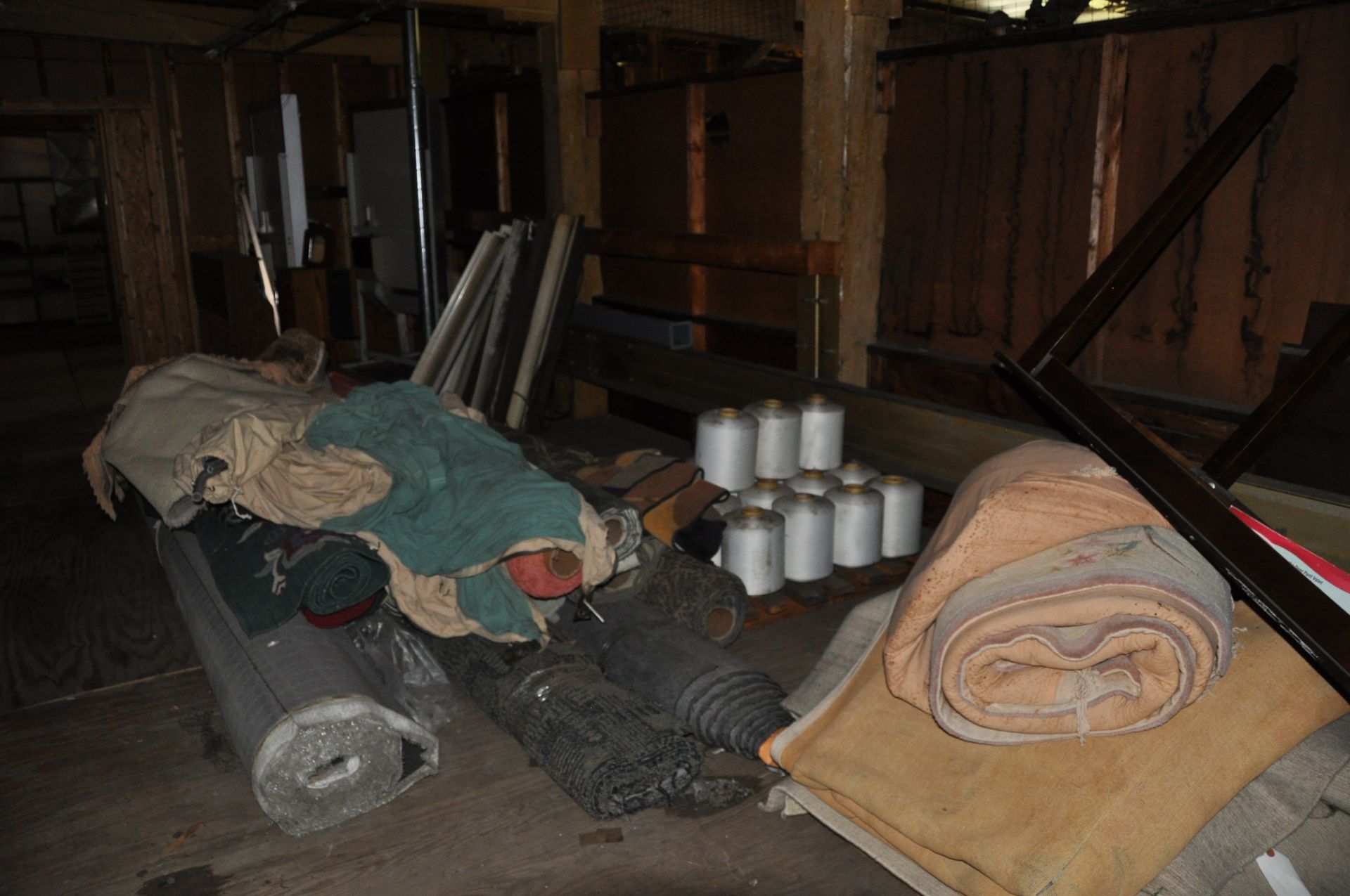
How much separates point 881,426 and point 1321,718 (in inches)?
90.9

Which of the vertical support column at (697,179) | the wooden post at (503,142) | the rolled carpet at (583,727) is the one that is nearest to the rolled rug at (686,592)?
the rolled carpet at (583,727)

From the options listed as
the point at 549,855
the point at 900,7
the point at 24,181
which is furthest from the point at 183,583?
the point at 24,181

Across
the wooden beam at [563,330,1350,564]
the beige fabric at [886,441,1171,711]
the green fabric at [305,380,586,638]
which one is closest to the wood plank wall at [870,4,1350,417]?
the wooden beam at [563,330,1350,564]

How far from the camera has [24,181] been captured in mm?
13258

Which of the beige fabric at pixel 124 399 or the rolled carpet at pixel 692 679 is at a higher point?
the beige fabric at pixel 124 399

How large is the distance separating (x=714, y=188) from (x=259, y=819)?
3921mm

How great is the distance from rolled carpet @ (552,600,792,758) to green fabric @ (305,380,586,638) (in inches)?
10.9

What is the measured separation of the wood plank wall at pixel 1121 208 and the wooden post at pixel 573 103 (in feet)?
8.20

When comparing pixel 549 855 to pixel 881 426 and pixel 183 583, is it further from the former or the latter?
pixel 881 426

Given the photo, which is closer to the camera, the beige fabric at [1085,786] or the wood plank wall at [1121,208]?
the beige fabric at [1085,786]

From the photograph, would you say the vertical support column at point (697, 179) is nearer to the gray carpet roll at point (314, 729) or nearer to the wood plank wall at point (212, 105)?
the gray carpet roll at point (314, 729)

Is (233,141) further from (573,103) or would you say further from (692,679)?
(692,679)

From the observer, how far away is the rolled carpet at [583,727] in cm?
240

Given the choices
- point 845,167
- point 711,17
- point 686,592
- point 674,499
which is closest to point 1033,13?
point 845,167
